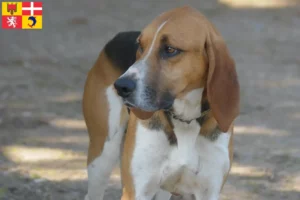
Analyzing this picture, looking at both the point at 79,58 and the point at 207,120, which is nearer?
the point at 207,120

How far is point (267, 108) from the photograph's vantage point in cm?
816

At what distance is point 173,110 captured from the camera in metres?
4.32

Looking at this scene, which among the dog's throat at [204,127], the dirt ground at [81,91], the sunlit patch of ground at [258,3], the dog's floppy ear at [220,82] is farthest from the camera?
the sunlit patch of ground at [258,3]

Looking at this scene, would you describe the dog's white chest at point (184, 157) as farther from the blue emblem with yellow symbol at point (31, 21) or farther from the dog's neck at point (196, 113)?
the blue emblem with yellow symbol at point (31, 21)

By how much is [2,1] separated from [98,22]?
1.40 metres

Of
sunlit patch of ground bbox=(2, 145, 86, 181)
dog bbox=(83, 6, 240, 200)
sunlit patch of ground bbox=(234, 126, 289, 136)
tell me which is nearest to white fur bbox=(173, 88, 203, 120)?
dog bbox=(83, 6, 240, 200)

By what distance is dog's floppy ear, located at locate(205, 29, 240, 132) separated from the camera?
412 centimetres

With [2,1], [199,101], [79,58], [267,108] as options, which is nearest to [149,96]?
[199,101]

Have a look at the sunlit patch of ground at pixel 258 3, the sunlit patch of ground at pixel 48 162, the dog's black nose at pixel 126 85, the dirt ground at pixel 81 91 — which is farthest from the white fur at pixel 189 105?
the sunlit patch of ground at pixel 258 3

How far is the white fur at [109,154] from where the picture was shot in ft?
16.5

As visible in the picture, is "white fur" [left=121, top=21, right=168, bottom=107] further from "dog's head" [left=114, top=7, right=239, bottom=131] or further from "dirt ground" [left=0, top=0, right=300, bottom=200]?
"dirt ground" [left=0, top=0, right=300, bottom=200]

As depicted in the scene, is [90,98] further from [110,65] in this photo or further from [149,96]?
[149,96]

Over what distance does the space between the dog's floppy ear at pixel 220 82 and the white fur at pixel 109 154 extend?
0.98 m

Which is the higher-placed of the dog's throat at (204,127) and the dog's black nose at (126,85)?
the dog's black nose at (126,85)
